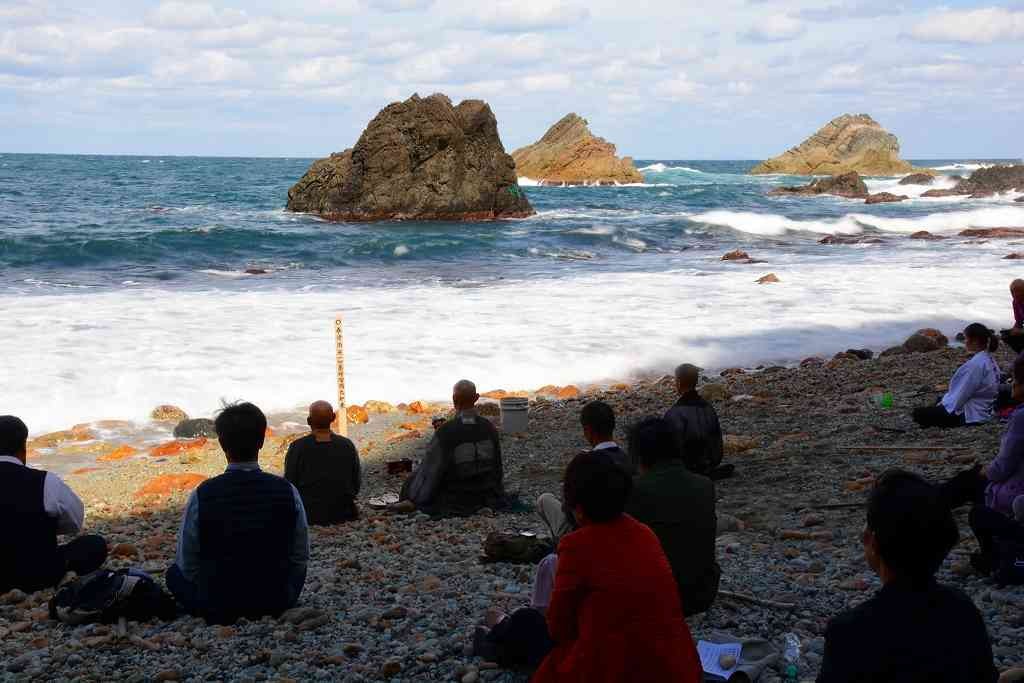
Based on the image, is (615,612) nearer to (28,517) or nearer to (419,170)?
(28,517)

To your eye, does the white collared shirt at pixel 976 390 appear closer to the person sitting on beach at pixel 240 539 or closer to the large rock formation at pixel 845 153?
the person sitting on beach at pixel 240 539

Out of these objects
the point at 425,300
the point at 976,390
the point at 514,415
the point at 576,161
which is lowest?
the point at 514,415

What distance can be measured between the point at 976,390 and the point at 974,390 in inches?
0.6

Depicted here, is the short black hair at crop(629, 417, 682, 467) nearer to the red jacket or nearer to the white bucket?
the red jacket

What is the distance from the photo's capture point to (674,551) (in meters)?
4.97

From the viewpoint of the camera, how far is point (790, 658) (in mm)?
4520

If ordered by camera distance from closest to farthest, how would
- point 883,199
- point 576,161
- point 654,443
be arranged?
point 654,443, point 883,199, point 576,161

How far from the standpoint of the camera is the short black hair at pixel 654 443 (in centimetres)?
494

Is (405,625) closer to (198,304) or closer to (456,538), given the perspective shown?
(456,538)

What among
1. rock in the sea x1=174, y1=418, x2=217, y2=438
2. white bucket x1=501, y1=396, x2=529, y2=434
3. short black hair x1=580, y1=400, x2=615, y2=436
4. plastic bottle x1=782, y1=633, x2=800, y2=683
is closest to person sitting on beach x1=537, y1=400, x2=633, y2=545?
short black hair x1=580, y1=400, x2=615, y2=436

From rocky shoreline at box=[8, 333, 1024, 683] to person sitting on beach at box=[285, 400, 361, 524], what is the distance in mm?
181

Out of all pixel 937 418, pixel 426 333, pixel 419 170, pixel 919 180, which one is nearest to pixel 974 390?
pixel 937 418

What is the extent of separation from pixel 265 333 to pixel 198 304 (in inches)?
183

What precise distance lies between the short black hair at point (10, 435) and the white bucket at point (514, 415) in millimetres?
5945
